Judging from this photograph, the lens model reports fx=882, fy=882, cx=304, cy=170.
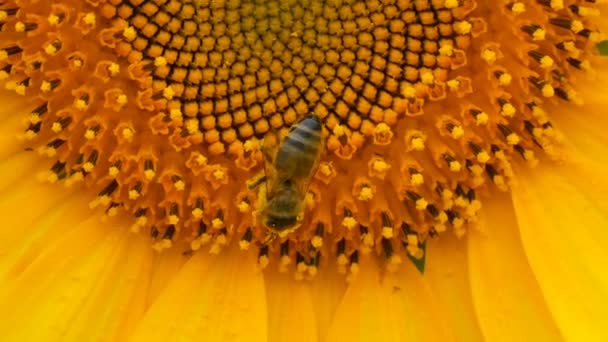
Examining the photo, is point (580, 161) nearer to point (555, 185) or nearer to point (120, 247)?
point (555, 185)

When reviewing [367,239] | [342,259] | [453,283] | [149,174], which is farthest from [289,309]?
[149,174]

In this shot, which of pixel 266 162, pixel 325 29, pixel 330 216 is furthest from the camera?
pixel 330 216

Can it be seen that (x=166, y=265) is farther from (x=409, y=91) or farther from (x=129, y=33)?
(x=409, y=91)

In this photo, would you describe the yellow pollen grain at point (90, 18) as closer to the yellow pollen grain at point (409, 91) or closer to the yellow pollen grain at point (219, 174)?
the yellow pollen grain at point (219, 174)

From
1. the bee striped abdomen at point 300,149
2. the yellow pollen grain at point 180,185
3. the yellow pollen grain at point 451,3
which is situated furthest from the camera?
the yellow pollen grain at point 180,185

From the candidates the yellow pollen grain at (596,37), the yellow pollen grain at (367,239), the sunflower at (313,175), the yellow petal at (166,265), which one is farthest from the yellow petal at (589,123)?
the yellow petal at (166,265)

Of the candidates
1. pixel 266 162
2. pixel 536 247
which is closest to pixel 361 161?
pixel 266 162
